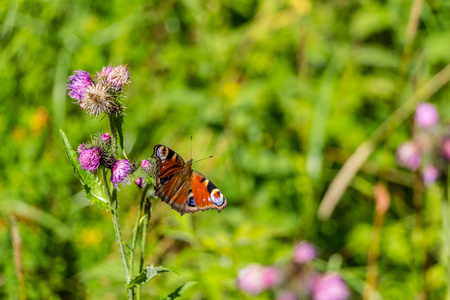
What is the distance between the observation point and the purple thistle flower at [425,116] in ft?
6.74

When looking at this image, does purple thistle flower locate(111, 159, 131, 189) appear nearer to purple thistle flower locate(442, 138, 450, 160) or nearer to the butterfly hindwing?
the butterfly hindwing

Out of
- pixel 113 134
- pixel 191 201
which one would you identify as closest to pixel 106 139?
pixel 113 134

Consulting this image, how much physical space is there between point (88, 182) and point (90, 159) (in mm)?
65

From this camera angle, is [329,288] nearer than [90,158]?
No

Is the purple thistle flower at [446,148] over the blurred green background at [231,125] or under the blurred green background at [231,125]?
under

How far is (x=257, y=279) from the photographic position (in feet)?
6.57

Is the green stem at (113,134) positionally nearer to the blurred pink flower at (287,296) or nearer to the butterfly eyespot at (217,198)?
the butterfly eyespot at (217,198)

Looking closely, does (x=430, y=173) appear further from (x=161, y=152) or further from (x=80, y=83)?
(x=80, y=83)

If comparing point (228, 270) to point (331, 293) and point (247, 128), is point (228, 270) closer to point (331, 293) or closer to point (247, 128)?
point (331, 293)

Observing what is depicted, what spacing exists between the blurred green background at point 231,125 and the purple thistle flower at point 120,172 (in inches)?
37.0

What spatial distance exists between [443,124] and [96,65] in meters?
2.15

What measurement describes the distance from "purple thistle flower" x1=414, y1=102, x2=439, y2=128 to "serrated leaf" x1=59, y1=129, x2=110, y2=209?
5.25ft

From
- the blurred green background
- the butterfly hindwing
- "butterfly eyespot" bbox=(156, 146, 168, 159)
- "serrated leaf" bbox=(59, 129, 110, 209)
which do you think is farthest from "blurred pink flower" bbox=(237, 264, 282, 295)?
"serrated leaf" bbox=(59, 129, 110, 209)

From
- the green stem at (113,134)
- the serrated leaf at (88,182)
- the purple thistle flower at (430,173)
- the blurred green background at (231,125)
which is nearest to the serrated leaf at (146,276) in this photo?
the serrated leaf at (88,182)
